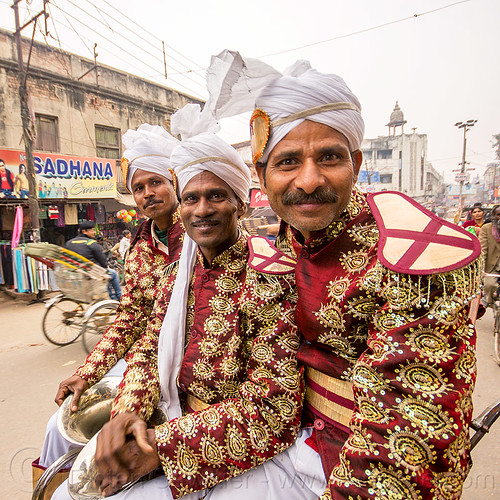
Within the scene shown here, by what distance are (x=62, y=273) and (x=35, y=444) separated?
290cm

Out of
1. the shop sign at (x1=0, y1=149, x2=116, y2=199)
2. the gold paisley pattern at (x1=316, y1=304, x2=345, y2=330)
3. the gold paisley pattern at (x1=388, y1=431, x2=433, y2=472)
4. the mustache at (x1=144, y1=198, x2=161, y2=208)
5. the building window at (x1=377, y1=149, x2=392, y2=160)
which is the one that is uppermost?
the building window at (x1=377, y1=149, x2=392, y2=160)

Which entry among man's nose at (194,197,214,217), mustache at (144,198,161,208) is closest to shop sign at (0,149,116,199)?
mustache at (144,198,161,208)

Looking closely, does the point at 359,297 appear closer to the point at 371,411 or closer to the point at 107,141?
the point at 371,411

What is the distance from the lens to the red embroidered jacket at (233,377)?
134 cm

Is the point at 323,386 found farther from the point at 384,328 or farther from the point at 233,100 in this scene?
the point at 233,100

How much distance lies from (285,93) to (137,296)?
6.19ft

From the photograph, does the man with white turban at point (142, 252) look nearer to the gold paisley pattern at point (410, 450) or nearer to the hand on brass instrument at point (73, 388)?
the hand on brass instrument at point (73, 388)

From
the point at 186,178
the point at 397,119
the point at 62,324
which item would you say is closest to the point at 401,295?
the point at 186,178

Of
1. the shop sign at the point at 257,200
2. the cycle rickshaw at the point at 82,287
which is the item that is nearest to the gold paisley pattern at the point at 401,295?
A: the cycle rickshaw at the point at 82,287

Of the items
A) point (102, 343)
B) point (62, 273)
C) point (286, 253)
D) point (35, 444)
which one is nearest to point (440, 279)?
point (286, 253)

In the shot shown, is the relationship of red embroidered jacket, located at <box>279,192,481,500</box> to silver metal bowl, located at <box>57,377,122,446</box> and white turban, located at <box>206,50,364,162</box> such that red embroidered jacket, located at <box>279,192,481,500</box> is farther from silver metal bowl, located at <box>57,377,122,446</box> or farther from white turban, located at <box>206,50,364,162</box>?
silver metal bowl, located at <box>57,377,122,446</box>

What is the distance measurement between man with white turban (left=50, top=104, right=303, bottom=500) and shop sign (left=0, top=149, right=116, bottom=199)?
904 cm

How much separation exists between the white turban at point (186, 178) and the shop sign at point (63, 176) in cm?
903

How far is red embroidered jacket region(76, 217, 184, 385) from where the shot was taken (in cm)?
229
